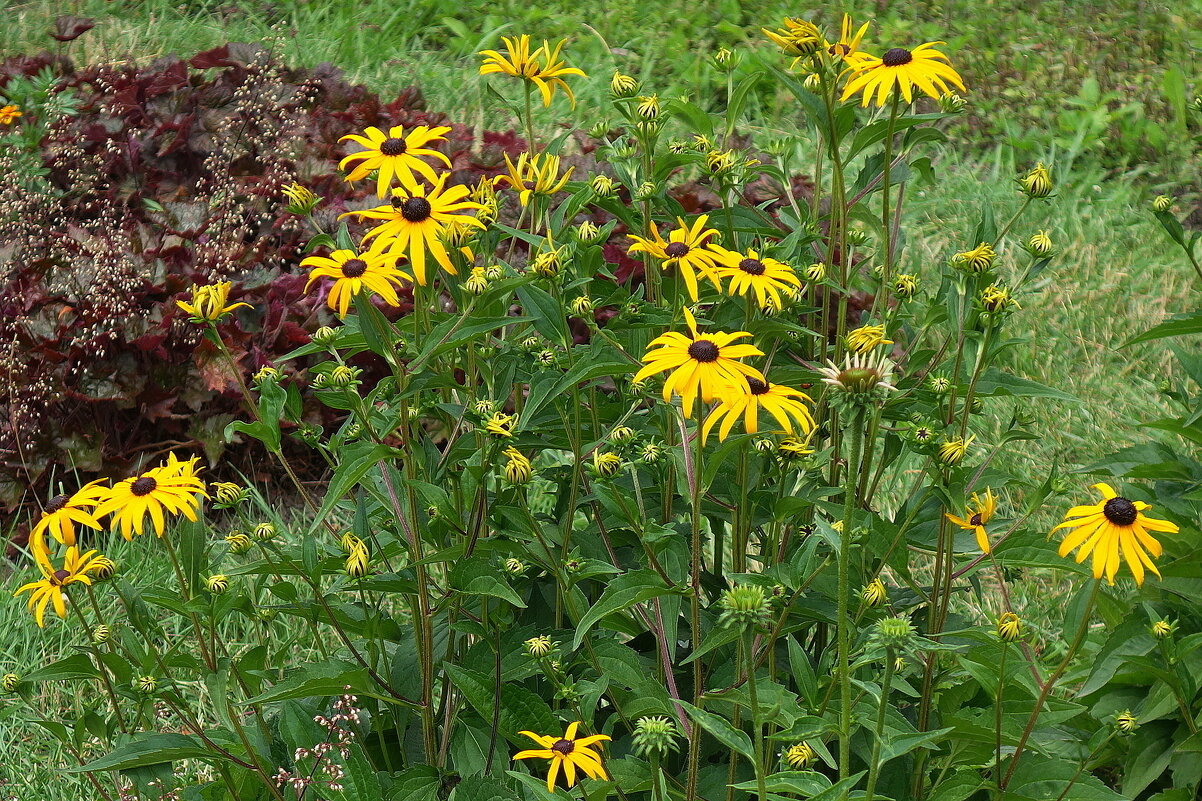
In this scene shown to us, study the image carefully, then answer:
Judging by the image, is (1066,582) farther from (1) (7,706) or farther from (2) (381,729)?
(1) (7,706)

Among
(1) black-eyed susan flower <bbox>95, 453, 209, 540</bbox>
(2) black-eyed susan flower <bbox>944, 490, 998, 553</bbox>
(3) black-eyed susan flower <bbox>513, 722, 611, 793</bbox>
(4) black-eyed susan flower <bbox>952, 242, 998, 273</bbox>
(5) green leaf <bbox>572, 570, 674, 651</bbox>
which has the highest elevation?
(4) black-eyed susan flower <bbox>952, 242, 998, 273</bbox>

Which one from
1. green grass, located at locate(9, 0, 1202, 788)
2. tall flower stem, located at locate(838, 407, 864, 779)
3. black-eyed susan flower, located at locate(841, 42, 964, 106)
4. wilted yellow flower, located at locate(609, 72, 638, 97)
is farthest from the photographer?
green grass, located at locate(9, 0, 1202, 788)

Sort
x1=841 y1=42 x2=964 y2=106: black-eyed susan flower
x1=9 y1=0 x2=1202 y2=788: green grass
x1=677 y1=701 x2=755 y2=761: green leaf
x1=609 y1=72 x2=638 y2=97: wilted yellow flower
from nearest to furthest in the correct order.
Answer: x1=677 y1=701 x2=755 y2=761: green leaf → x1=841 y1=42 x2=964 y2=106: black-eyed susan flower → x1=609 y1=72 x2=638 y2=97: wilted yellow flower → x1=9 y1=0 x2=1202 y2=788: green grass

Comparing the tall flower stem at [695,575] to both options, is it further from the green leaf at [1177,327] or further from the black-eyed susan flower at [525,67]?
the green leaf at [1177,327]

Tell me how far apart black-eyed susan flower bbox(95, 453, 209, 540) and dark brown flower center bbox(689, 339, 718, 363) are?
620 mm

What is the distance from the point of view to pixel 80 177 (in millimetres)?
3629

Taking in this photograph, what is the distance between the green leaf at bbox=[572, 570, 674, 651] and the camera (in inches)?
55.1

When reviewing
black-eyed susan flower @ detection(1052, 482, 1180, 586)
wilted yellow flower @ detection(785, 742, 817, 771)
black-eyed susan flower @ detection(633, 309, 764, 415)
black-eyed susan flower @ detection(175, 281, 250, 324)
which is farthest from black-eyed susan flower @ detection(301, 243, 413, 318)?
black-eyed susan flower @ detection(1052, 482, 1180, 586)

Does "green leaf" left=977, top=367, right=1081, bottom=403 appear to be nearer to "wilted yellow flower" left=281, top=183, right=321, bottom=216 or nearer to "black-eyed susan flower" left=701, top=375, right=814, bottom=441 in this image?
"black-eyed susan flower" left=701, top=375, right=814, bottom=441

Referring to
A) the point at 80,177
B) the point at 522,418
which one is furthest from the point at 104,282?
the point at 522,418

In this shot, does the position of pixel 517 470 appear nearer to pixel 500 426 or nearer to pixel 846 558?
pixel 500 426

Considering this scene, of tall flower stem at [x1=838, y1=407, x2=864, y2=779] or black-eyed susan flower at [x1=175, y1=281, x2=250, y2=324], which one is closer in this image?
tall flower stem at [x1=838, y1=407, x2=864, y2=779]

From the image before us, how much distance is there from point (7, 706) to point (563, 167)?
2.07 m

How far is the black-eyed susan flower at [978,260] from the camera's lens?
1459mm
